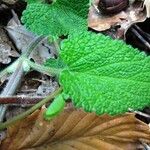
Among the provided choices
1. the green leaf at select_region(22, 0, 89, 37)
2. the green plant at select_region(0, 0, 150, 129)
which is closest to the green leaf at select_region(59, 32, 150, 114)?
the green plant at select_region(0, 0, 150, 129)

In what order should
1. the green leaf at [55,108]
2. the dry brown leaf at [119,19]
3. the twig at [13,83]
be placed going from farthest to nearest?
the dry brown leaf at [119,19]
the twig at [13,83]
the green leaf at [55,108]

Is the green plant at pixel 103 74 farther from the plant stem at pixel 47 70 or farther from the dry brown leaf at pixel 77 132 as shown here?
the dry brown leaf at pixel 77 132

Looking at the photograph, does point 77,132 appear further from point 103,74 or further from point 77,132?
point 103,74

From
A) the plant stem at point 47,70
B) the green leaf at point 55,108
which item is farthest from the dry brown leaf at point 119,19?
the green leaf at point 55,108

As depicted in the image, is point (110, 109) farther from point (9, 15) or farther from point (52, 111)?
point (9, 15)

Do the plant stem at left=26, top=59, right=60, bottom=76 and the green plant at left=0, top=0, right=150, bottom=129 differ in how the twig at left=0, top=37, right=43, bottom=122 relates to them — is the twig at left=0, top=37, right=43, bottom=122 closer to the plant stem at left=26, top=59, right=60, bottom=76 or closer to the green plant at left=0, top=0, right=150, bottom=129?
the plant stem at left=26, top=59, right=60, bottom=76

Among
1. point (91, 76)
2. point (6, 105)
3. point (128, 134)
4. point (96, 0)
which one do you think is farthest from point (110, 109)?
point (96, 0)
